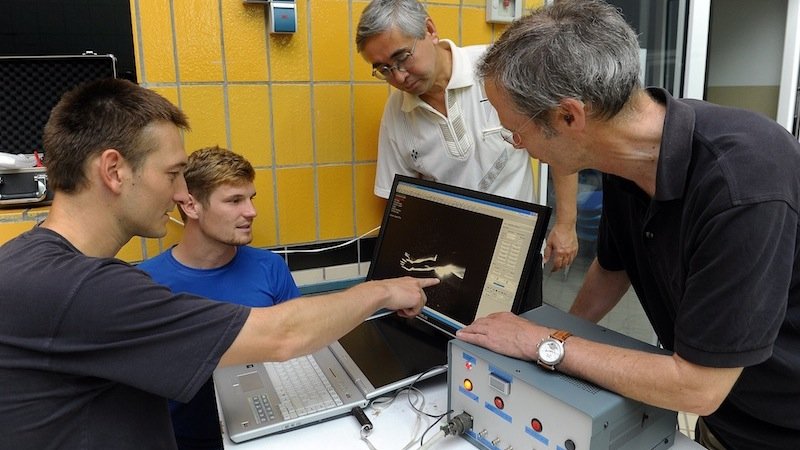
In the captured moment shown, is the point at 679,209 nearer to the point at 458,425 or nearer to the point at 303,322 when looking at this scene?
the point at 458,425

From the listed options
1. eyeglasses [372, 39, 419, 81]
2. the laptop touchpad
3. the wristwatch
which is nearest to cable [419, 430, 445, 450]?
the wristwatch

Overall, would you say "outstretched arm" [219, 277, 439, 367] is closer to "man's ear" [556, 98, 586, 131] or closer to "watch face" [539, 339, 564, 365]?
"watch face" [539, 339, 564, 365]

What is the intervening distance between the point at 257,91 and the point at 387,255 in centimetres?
68

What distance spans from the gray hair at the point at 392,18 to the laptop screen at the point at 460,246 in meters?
0.41

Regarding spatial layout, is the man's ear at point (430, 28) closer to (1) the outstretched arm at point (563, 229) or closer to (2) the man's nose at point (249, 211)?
(1) the outstretched arm at point (563, 229)

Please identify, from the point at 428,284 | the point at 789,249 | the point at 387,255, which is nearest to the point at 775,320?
the point at 789,249

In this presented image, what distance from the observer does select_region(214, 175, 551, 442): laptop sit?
1.07 metres

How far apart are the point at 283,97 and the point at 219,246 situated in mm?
511

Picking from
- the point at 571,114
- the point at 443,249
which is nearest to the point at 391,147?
the point at 443,249

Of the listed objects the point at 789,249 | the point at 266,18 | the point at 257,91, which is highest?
the point at 266,18

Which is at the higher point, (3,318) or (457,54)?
(457,54)

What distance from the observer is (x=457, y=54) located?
162cm

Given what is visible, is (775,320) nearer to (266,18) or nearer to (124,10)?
(266,18)

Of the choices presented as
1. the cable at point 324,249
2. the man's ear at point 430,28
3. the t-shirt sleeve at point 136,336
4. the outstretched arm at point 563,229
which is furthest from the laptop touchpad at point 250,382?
the man's ear at point 430,28
